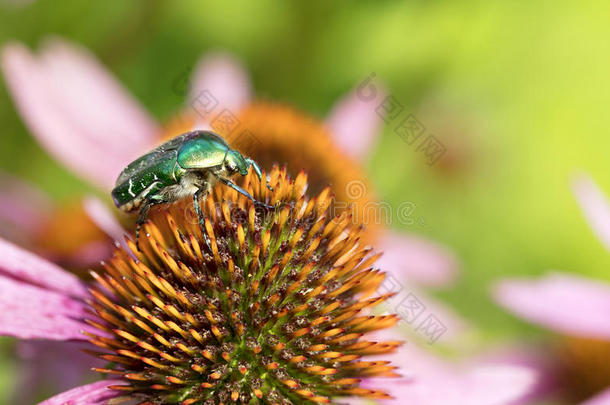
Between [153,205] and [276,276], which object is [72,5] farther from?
[276,276]

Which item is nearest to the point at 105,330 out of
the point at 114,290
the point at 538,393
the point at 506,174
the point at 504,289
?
the point at 114,290

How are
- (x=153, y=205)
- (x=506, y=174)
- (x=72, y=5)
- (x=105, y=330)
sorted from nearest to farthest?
1. (x=105, y=330)
2. (x=153, y=205)
3. (x=72, y=5)
4. (x=506, y=174)

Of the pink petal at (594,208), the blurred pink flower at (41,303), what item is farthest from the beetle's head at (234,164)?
the pink petal at (594,208)

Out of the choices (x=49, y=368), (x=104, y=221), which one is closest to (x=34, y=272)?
(x=104, y=221)

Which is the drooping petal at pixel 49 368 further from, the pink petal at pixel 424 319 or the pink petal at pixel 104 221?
the pink petal at pixel 424 319

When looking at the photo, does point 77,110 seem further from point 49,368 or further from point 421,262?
point 421,262
